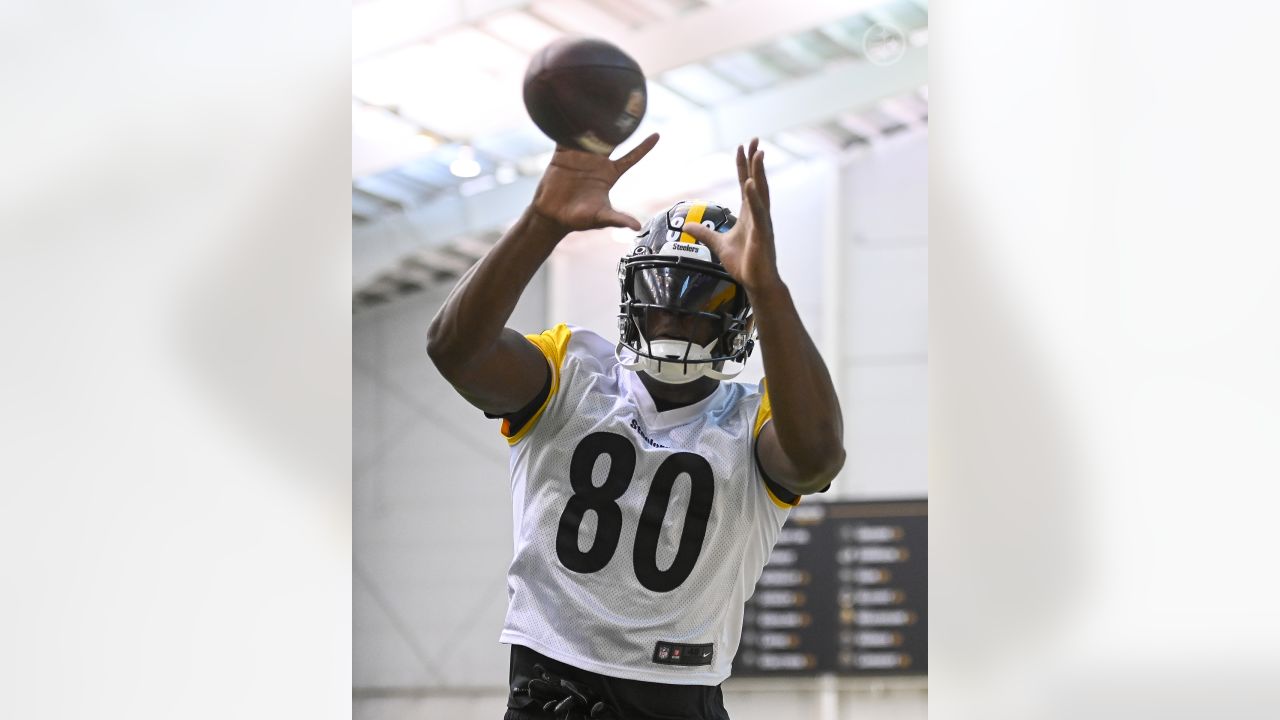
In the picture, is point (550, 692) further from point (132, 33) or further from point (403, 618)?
point (403, 618)

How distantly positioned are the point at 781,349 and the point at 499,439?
10.5 meters

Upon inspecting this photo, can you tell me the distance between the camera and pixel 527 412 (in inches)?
112

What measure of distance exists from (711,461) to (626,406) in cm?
23

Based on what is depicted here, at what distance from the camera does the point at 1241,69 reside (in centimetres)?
92

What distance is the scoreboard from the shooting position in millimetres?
10445

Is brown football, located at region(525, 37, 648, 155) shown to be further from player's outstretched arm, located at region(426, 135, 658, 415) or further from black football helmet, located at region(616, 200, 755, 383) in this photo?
black football helmet, located at region(616, 200, 755, 383)

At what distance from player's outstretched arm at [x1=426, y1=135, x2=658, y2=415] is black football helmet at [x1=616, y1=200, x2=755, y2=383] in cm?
29

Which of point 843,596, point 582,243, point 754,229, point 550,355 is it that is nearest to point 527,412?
point 550,355

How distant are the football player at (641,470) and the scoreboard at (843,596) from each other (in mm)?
7606

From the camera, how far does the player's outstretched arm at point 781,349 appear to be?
2328mm

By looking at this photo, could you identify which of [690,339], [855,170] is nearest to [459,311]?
[690,339]

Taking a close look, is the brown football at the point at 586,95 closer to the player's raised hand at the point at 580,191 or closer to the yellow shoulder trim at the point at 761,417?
the player's raised hand at the point at 580,191

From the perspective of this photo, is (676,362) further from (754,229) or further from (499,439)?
(499,439)

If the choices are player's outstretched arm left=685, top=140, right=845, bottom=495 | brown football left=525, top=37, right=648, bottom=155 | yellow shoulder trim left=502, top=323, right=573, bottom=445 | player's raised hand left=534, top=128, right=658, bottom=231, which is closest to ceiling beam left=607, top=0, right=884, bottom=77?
yellow shoulder trim left=502, top=323, right=573, bottom=445
